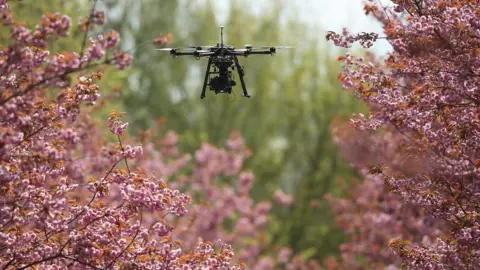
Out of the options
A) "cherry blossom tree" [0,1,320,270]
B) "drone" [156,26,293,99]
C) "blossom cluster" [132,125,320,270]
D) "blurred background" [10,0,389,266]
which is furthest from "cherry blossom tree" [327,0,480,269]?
"blurred background" [10,0,389,266]

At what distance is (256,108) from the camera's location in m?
31.5

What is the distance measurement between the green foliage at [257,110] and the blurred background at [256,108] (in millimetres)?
36

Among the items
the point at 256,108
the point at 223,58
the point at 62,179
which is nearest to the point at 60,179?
the point at 62,179

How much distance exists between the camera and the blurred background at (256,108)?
100 feet

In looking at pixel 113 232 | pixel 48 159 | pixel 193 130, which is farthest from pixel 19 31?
pixel 193 130

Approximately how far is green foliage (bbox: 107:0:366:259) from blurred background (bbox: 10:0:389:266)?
0.12 feet

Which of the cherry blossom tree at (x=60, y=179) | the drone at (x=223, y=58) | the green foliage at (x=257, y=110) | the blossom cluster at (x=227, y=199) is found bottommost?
the cherry blossom tree at (x=60, y=179)

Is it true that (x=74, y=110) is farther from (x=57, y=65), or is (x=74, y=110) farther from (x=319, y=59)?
(x=319, y=59)

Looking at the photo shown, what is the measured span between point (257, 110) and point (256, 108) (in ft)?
0.28

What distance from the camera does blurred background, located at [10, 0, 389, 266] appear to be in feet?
100

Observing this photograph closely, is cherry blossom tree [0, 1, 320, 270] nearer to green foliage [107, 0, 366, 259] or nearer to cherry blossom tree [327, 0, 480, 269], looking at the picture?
cherry blossom tree [327, 0, 480, 269]

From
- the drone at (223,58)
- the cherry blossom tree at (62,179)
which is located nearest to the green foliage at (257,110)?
the drone at (223,58)

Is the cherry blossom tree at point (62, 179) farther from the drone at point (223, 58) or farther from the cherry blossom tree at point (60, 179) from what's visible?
the drone at point (223, 58)

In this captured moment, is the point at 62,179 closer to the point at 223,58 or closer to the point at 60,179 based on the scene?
the point at 60,179
